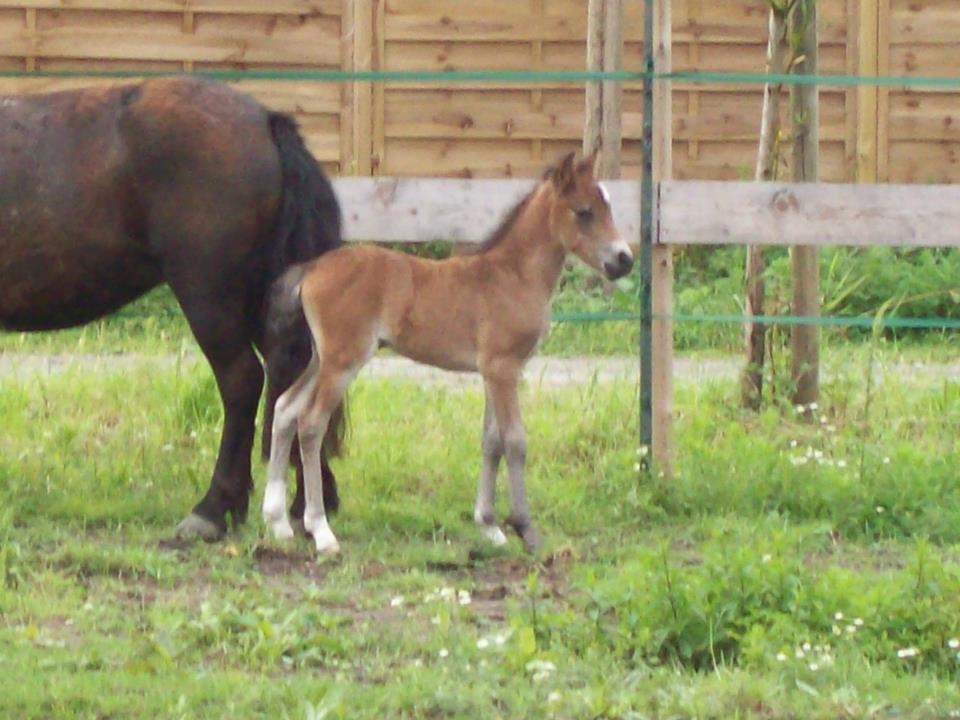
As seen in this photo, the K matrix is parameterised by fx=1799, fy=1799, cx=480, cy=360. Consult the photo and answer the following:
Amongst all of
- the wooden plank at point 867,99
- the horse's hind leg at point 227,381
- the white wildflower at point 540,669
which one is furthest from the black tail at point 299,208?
the wooden plank at point 867,99

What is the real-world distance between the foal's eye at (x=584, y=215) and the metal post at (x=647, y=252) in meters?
0.95

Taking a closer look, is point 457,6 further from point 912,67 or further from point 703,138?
point 912,67

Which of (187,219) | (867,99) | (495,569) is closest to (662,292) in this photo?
(495,569)

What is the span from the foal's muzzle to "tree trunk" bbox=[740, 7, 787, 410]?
2.43 meters

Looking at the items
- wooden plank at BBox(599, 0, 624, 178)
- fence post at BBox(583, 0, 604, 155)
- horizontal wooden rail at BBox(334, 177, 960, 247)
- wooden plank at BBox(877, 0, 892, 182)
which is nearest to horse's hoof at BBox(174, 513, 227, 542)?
horizontal wooden rail at BBox(334, 177, 960, 247)

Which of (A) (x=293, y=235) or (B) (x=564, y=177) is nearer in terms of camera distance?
(B) (x=564, y=177)

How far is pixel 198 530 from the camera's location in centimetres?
698

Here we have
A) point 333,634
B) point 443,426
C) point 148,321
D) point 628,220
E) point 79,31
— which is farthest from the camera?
point 79,31

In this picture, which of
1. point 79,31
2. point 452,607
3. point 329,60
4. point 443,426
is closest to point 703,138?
point 329,60

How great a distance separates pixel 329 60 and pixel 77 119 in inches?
291

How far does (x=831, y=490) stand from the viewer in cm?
743

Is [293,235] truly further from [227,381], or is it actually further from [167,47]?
[167,47]

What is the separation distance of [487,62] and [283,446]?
8.27 metres

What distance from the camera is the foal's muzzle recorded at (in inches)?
265
